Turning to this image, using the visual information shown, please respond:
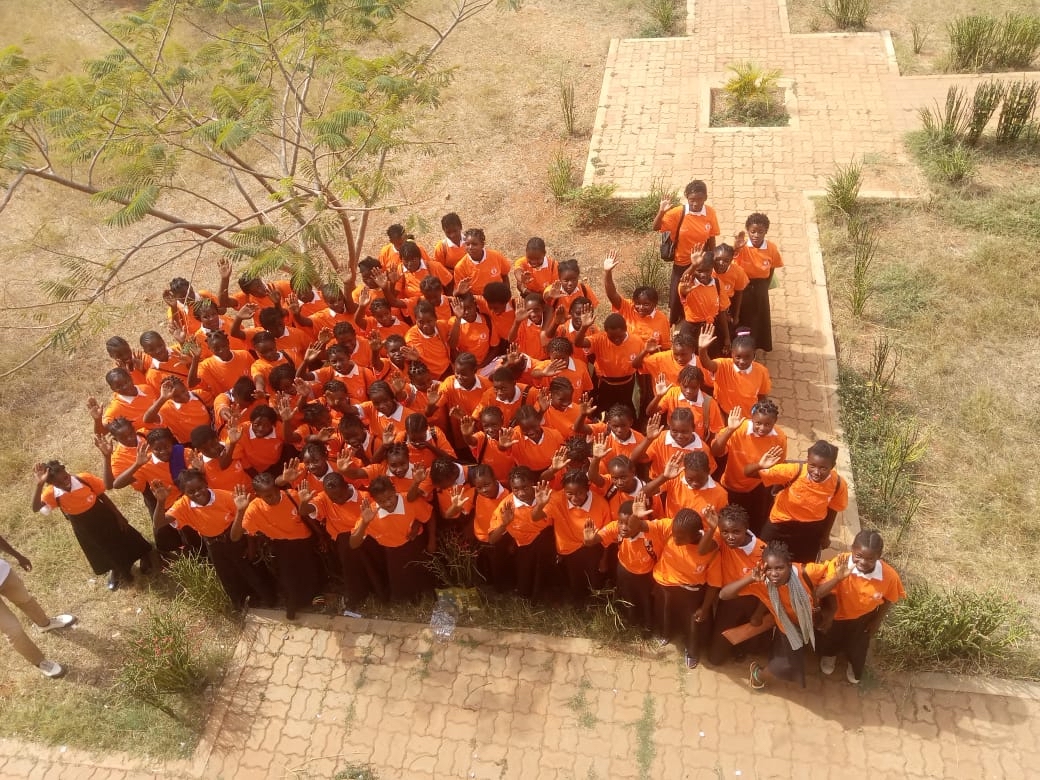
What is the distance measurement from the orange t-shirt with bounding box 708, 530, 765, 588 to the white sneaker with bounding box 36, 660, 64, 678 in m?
4.92

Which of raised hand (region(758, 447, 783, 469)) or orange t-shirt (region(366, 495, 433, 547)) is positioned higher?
raised hand (region(758, 447, 783, 469))

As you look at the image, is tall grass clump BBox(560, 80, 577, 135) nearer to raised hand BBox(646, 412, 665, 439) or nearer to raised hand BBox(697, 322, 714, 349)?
raised hand BBox(697, 322, 714, 349)

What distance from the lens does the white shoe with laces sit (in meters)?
5.96

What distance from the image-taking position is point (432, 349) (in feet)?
21.2

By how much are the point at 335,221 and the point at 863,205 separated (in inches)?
263

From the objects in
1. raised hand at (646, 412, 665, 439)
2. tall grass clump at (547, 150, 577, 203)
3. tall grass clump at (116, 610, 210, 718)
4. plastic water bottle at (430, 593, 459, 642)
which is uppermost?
raised hand at (646, 412, 665, 439)

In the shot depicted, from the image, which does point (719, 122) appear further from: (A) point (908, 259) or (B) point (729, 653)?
(B) point (729, 653)

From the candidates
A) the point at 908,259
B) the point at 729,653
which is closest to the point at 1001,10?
the point at 908,259

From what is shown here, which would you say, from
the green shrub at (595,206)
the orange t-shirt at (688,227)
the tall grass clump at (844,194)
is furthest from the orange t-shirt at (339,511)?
the tall grass clump at (844,194)

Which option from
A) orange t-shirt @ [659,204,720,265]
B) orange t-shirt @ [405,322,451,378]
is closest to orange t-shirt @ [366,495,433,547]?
orange t-shirt @ [405,322,451,378]

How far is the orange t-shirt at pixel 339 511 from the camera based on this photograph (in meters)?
5.34

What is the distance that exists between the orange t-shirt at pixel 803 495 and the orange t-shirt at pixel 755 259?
2.38 m

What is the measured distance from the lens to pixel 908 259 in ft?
29.1

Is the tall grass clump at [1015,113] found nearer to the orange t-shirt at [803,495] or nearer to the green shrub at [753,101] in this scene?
the green shrub at [753,101]
